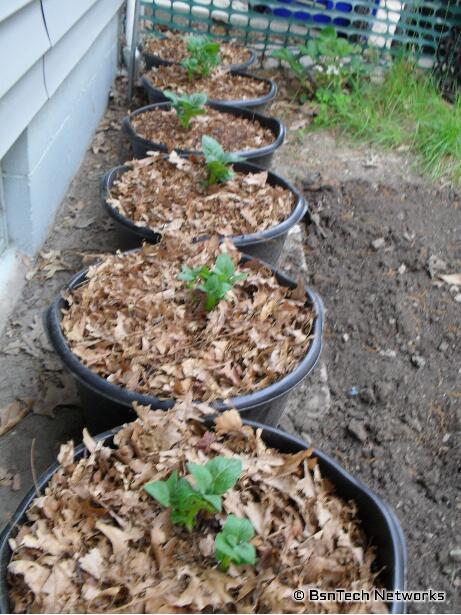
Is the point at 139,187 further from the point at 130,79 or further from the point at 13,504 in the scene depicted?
the point at 130,79

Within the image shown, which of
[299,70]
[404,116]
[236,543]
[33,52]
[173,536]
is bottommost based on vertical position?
[404,116]

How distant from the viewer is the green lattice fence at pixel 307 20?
5.21 m

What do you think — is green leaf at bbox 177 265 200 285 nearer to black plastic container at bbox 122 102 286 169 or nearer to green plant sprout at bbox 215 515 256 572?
green plant sprout at bbox 215 515 256 572

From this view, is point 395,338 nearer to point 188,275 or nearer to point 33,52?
point 188,275

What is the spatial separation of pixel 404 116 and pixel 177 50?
6.15 ft

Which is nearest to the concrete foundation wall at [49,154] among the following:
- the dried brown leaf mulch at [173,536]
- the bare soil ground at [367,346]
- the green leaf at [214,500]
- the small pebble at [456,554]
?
the bare soil ground at [367,346]

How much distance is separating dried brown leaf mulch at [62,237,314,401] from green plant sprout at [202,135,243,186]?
565mm

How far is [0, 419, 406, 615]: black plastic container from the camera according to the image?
4.65ft

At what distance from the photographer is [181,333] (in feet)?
6.78

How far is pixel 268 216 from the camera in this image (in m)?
2.84

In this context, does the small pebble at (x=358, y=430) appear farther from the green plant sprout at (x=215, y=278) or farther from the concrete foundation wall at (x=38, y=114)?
the concrete foundation wall at (x=38, y=114)

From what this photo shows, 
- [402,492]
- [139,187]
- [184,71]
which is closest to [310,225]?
[139,187]

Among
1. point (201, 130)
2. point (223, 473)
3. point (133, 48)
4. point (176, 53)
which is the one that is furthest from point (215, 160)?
point (176, 53)

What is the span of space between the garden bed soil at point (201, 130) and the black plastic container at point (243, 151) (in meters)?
0.03
